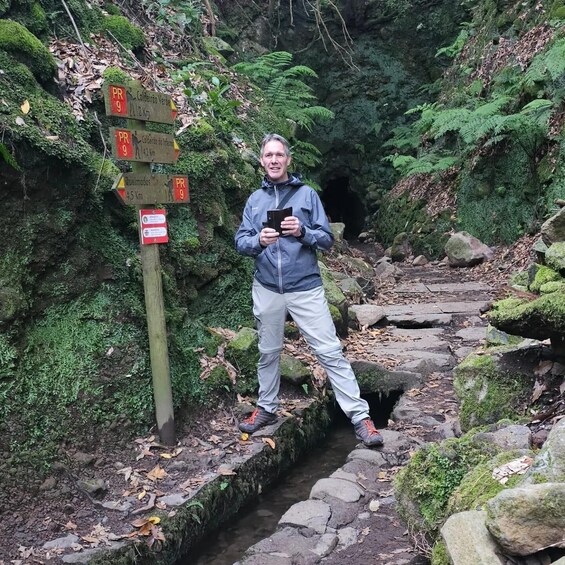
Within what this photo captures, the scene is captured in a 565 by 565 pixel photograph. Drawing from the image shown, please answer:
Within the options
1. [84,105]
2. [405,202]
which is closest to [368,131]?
[405,202]

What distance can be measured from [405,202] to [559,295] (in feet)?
37.3

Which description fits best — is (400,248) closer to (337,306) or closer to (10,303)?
(337,306)

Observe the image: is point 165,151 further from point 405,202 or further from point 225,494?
point 405,202

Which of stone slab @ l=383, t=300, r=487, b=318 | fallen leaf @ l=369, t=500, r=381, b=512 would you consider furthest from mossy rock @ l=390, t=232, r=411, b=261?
fallen leaf @ l=369, t=500, r=381, b=512

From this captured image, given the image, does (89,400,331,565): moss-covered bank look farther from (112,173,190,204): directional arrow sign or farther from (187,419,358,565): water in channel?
(112,173,190,204): directional arrow sign

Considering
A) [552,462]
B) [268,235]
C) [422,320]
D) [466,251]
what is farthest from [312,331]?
[466,251]

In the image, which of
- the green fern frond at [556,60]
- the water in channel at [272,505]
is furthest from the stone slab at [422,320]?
the green fern frond at [556,60]

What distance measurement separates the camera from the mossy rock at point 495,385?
11.1 feet

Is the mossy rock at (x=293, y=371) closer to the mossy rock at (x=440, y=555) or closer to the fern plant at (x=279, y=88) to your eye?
the mossy rock at (x=440, y=555)

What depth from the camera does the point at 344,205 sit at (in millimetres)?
20797

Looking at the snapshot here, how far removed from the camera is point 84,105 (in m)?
4.93

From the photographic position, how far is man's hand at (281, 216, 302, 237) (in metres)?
3.82

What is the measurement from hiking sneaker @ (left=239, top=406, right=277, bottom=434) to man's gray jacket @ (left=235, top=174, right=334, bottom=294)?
1.00m

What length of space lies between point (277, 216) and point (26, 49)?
250 cm
